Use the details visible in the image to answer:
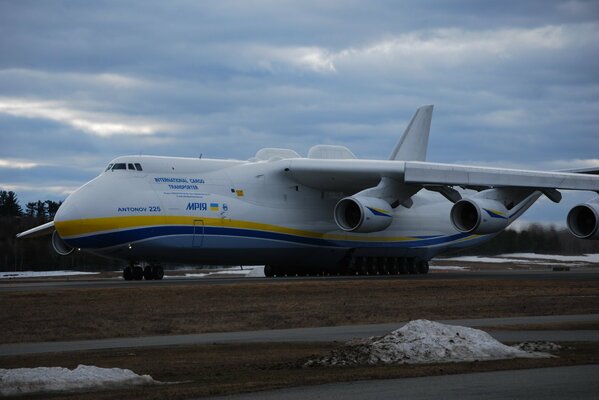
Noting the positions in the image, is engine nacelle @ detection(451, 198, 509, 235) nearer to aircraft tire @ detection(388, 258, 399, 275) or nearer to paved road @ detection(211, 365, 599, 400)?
aircraft tire @ detection(388, 258, 399, 275)

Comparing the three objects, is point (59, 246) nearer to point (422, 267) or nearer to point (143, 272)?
point (143, 272)

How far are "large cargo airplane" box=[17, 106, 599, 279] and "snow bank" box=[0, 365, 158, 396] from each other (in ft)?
77.0

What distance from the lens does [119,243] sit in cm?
3506

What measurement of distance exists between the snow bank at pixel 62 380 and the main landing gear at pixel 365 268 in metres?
30.4

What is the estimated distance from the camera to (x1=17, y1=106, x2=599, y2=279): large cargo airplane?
116 ft

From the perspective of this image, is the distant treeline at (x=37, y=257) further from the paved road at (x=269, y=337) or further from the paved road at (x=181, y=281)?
the paved road at (x=269, y=337)

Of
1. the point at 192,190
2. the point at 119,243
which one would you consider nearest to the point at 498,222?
the point at 192,190

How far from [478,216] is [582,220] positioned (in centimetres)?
408

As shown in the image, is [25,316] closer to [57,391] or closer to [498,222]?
[57,391]

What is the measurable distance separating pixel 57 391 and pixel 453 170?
28870 mm

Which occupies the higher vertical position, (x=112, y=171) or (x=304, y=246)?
(x=112, y=171)

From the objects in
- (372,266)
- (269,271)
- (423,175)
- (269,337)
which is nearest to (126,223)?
(269,271)

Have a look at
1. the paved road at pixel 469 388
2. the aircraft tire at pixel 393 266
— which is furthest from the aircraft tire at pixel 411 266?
the paved road at pixel 469 388

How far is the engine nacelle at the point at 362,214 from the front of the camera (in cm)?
3694
